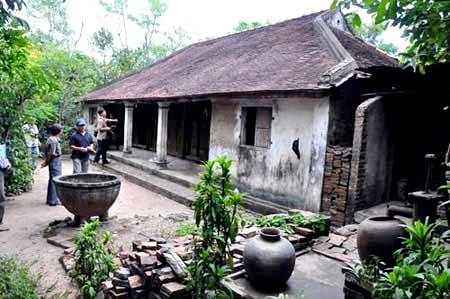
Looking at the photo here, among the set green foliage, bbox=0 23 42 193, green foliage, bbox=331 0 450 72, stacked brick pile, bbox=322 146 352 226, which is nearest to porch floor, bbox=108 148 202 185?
green foliage, bbox=0 23 42 193

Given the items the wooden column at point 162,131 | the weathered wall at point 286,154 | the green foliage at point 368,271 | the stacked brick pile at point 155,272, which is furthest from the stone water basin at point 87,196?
the wooden column at point 162,131

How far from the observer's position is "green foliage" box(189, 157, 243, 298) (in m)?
3.22

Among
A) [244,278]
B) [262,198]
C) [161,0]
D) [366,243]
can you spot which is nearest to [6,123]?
[262,198]

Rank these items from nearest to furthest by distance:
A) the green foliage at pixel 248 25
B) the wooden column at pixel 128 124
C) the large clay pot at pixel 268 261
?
the large clay pot at pixel 268 261 < the wooden column at pixel 128 124 < the green foliage at pixel 248 25

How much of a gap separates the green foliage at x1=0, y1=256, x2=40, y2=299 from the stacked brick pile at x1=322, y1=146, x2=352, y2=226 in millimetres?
4930

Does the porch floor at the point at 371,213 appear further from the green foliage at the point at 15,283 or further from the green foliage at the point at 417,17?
the green foliage at the point at 15,283

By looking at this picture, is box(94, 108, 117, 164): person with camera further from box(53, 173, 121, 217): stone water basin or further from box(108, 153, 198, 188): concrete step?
box(53, 173, 121, 217): stone water basin

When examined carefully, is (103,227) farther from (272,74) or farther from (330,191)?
(272,74)

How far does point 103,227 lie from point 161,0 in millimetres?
28596

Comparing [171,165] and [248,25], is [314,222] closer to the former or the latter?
[171,165]

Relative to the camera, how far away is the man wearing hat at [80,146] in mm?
7496

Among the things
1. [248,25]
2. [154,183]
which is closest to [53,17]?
[248,25]

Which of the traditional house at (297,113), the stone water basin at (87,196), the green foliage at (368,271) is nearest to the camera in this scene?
the green foliage at (368,271)

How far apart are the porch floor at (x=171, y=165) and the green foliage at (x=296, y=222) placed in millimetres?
4217
